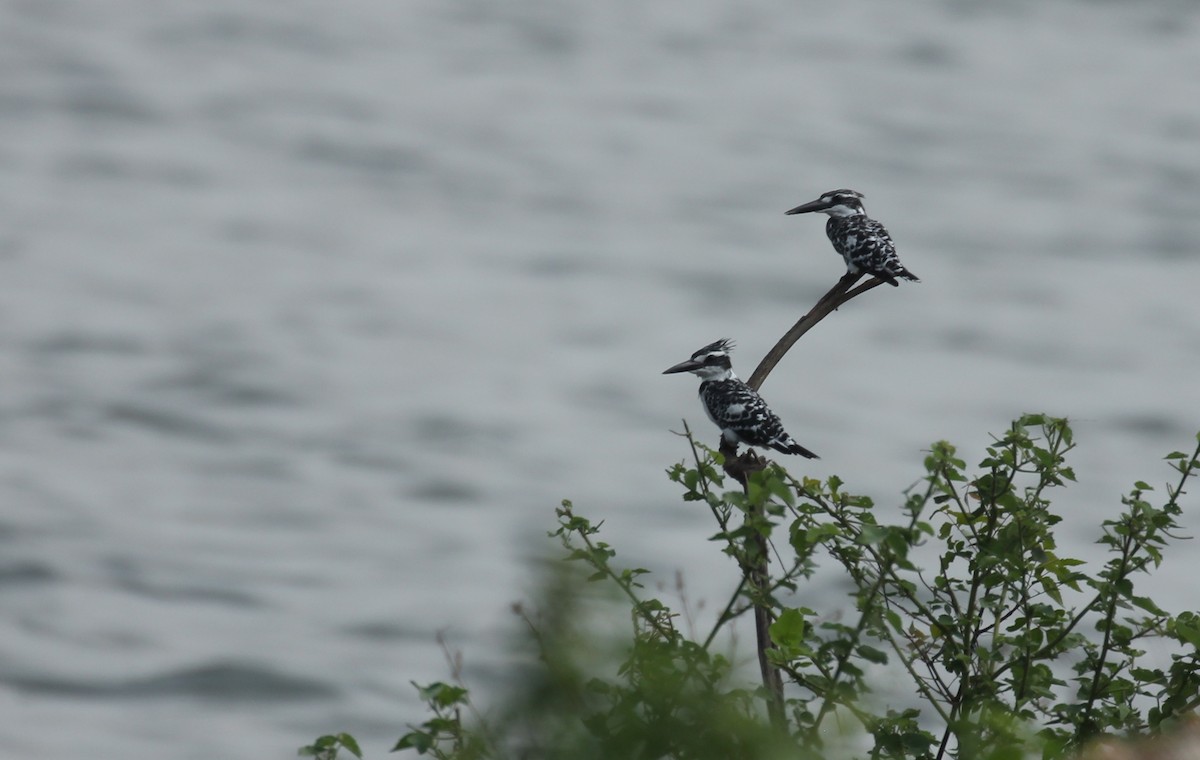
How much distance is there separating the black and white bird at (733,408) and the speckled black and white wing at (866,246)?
30.8 inches

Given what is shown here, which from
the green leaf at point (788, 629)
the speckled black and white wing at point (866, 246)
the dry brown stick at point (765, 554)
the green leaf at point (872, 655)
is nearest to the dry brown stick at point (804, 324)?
the dry brown stick at point (765, 554)

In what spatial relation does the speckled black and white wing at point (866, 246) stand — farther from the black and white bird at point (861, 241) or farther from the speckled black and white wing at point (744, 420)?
the speckled black and white wing at point (744, 420)

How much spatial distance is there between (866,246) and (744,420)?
3.49 feet

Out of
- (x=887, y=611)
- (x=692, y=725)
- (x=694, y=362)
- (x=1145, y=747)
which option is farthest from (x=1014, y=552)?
(x=694, y=362)

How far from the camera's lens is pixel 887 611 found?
14.2ft

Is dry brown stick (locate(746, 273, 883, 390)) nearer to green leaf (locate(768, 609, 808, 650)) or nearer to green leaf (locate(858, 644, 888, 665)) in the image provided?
green leaf (locate(768, 609, 808, 650))

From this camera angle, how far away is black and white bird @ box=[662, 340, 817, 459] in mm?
7434

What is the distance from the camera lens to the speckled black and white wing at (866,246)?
7.37 metres

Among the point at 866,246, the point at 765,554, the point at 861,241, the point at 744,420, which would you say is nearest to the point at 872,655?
the point at 765,554

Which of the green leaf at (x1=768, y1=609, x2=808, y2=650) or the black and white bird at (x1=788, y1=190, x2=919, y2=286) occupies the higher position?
the black and white bird at (x1=788, y1=190, x2=919, y2=286)

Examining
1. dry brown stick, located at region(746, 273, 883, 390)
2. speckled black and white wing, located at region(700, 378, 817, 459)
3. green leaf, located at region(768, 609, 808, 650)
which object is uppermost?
speckled black and white wing, located at region(700, 378, 817, 459)

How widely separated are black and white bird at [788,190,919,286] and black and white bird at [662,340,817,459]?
787 mm

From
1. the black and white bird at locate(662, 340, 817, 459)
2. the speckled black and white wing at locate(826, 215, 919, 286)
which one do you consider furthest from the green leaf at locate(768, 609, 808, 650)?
the speckled black and white wing at locate(826, 215, 919, 286)

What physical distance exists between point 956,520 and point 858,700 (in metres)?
1.39
